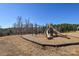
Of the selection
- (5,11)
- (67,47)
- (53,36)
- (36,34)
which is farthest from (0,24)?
(67,47)

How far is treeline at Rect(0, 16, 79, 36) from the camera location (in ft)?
8.73

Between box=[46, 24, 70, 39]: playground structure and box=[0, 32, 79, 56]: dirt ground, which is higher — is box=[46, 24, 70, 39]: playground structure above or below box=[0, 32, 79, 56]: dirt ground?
above

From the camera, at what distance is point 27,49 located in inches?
105

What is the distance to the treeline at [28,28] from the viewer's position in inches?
105

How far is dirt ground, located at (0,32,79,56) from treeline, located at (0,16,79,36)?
0.06m

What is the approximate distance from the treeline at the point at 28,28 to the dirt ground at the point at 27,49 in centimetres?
6

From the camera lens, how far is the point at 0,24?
2646 millimetres

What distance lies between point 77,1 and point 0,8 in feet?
2.90

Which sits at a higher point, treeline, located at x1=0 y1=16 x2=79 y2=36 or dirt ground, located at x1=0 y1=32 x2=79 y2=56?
treeline, located at x1=0 y1=16 x2=79 y2=36

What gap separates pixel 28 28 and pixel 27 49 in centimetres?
24

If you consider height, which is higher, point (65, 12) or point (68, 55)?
point (65, 12)

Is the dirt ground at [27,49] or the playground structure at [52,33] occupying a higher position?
the playground structure at [52,33]

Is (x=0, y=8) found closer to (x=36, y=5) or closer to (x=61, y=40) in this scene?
(x=36, y=5)

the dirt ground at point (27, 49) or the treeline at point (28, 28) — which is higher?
the treeline at point (28, 28)
